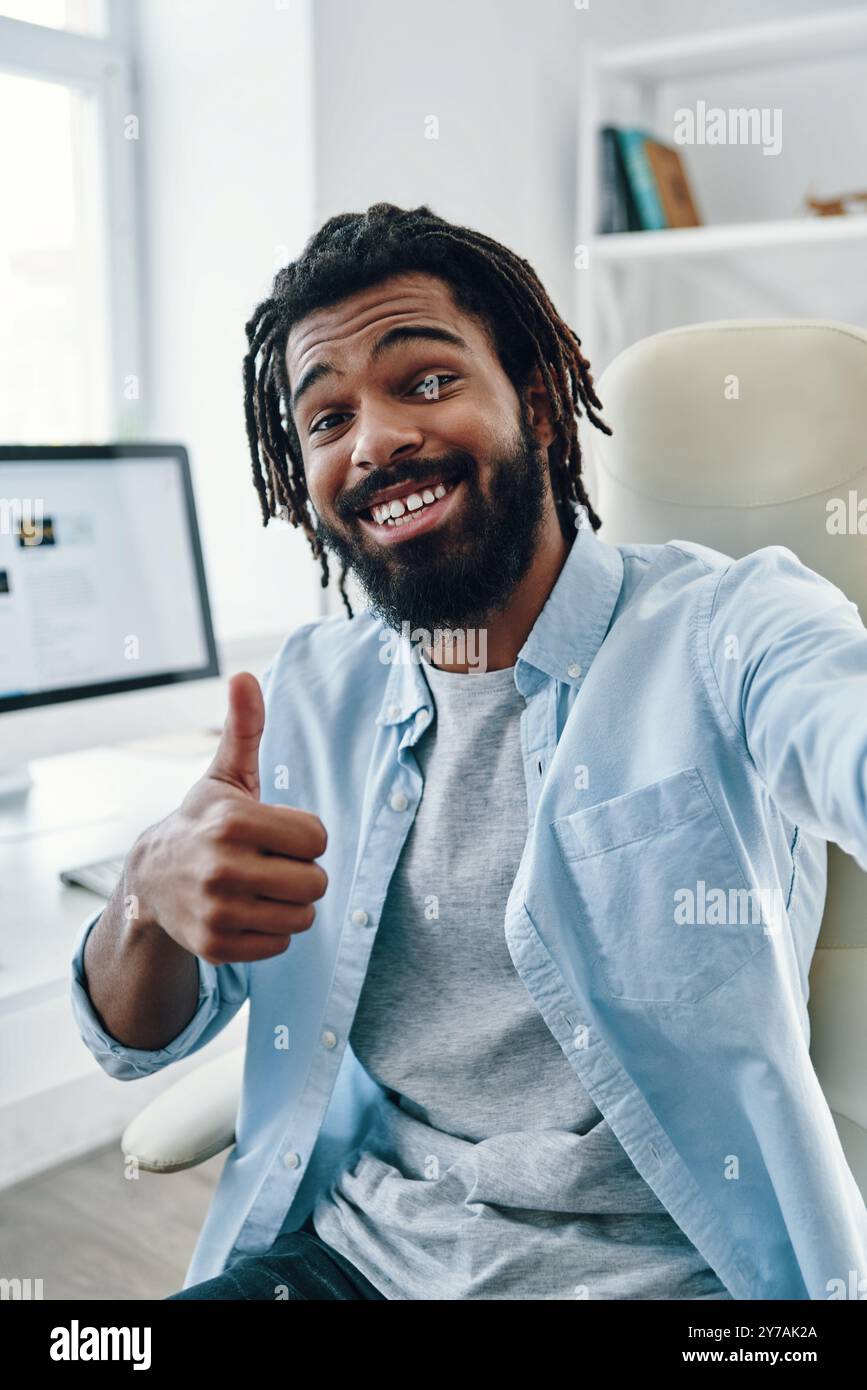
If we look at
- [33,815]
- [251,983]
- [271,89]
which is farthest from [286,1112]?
[271,89]

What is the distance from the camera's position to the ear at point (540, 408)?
916mm

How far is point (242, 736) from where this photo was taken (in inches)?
26.2

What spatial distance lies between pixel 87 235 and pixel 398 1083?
1.56 metres

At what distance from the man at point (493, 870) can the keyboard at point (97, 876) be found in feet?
0.78

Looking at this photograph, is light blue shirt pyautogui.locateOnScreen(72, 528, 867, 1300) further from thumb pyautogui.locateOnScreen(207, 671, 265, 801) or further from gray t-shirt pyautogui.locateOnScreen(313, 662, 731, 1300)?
thumb pyautogui.locateOnScreen(207, 671, 265, 801)

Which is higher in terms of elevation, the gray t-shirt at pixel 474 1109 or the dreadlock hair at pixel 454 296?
the dreadlock hair at pixel 454 296

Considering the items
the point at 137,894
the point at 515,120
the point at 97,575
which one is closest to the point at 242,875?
the point at 137,894

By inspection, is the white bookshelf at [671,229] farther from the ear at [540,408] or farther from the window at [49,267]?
the ear at [540,408]

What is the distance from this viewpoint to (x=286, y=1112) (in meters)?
0.85

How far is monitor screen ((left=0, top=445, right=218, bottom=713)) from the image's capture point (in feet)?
4.27

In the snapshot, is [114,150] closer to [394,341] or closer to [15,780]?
[15,780]

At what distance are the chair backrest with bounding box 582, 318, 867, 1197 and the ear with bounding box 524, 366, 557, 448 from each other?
1.6 inches

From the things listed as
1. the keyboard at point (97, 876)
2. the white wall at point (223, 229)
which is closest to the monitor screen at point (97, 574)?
the keyboard at point (97, 876)

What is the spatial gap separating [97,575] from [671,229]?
1347mm
